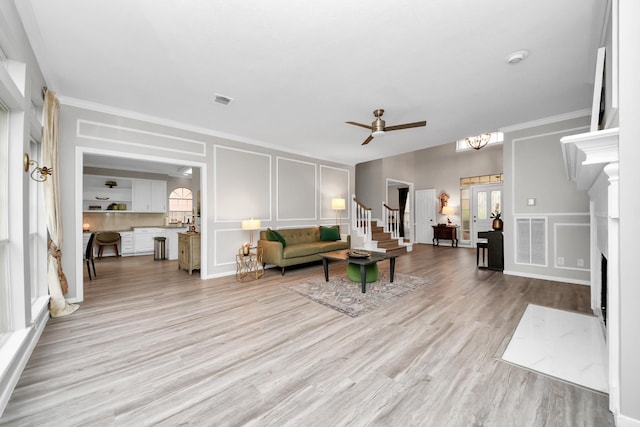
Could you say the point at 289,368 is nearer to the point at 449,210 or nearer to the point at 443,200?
the point at 449,210

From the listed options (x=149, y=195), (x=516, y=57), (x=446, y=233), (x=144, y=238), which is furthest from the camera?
(x=446, y=233)

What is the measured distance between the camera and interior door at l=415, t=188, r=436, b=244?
939 cm

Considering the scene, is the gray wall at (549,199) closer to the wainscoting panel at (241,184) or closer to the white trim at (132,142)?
the wainscoting panel at (241,184)

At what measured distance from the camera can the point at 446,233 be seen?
874cm

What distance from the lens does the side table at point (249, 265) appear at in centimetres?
461

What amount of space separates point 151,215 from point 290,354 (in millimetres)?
8042

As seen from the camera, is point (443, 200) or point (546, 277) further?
Result: point (443, 200)

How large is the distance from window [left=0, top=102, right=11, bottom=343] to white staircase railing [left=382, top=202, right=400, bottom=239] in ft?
24.9

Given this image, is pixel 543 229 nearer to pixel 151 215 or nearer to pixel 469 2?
pixel 469 2

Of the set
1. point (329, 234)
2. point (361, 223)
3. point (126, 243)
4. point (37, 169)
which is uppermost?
point (37, 169)

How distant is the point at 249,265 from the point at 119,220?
217 inches

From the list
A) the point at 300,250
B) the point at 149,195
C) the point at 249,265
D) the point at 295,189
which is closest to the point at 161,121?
the point at 249,265

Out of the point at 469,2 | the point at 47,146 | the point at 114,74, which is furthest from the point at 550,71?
the point at 47,146

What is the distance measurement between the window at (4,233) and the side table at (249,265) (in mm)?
2715
